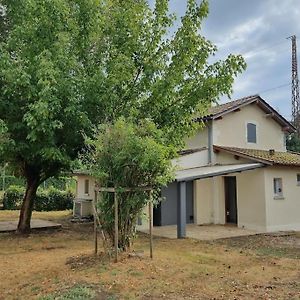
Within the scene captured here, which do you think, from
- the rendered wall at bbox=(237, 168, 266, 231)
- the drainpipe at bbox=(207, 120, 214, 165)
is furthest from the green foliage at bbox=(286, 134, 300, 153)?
the rendered wall at bbox=(237, 168, 266, 231)

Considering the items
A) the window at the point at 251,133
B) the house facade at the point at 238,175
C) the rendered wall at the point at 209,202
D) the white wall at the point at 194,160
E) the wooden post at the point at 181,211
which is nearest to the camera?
the wooden post at the point at 181,211

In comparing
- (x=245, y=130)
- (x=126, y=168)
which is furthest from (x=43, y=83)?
(x=245, y=130)

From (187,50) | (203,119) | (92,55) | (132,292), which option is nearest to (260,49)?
(203,119)

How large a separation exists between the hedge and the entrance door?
51.1ft

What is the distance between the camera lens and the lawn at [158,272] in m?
8.00

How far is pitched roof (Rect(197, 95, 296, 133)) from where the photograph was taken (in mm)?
21794

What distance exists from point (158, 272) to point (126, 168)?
292cm

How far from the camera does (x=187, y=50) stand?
16203 millimetres

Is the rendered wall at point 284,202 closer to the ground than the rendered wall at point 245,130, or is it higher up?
closer to the ground

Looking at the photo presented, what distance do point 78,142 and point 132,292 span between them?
913 centimetres

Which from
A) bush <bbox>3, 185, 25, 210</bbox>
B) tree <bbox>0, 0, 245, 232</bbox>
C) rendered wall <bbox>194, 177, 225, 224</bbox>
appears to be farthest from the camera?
bush <bbox>3, 185, 25, 210</bbox>

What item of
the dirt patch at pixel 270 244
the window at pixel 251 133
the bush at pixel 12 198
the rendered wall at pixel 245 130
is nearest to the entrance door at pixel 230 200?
the rendered wall at pixel 245 130

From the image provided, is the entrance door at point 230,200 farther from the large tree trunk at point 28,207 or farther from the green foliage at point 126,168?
the green foliage at point 126,168

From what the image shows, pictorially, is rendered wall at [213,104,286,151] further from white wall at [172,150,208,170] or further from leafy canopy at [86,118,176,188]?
leafy canopy at [86,118,176,188]
